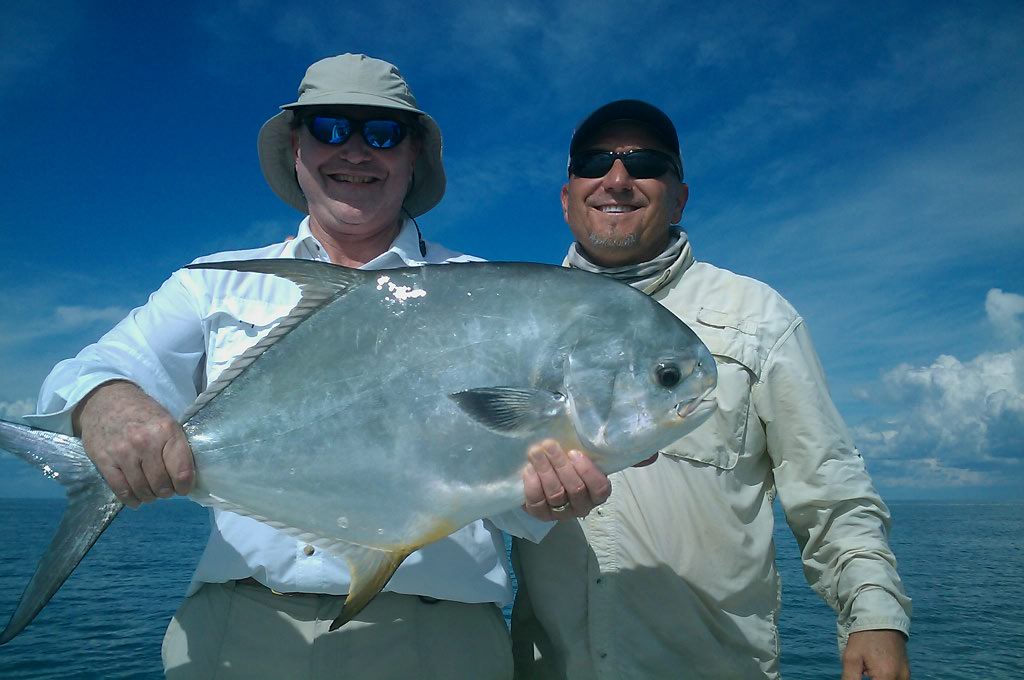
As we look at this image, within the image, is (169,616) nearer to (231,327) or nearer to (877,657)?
(231,327)

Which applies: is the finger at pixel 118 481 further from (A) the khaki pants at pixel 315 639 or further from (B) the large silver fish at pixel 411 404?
(A) the khaki pants at pixel 315 639

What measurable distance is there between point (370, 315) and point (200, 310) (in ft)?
2.92

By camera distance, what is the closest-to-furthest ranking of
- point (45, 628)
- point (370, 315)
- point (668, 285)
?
point (370, 315) < point (668, 285) < point (45, 628)

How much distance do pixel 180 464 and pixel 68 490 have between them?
0.32m

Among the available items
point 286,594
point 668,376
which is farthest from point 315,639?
point 668,376

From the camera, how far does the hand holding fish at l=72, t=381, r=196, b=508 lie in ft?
6.29

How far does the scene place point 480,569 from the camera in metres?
2.39

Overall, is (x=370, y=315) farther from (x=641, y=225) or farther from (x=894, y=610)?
(x=894, y=610)

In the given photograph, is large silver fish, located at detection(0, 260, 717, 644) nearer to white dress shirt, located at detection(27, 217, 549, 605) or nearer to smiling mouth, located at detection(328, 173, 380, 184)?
white dress shirt, located at detection(27, 217, 549, 605)

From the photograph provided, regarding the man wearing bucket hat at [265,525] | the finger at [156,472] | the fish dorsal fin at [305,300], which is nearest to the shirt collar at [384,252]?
the man wearing bucket hat at [265,525]

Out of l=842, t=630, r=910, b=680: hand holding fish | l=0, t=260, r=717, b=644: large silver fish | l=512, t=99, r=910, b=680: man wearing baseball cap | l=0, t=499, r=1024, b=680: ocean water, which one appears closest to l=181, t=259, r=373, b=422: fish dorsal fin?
l=0, t=260, r=717, b=644: large silver fish

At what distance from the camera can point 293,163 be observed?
3.19 m

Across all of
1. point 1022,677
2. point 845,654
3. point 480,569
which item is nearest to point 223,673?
point 480,569

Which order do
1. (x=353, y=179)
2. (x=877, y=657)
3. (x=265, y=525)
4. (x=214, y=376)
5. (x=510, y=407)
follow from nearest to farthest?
(x=510, y=407) < (x=877, y=657) < (x=265, y=525) < (x=214, y=376) < (x=353, y=179)
